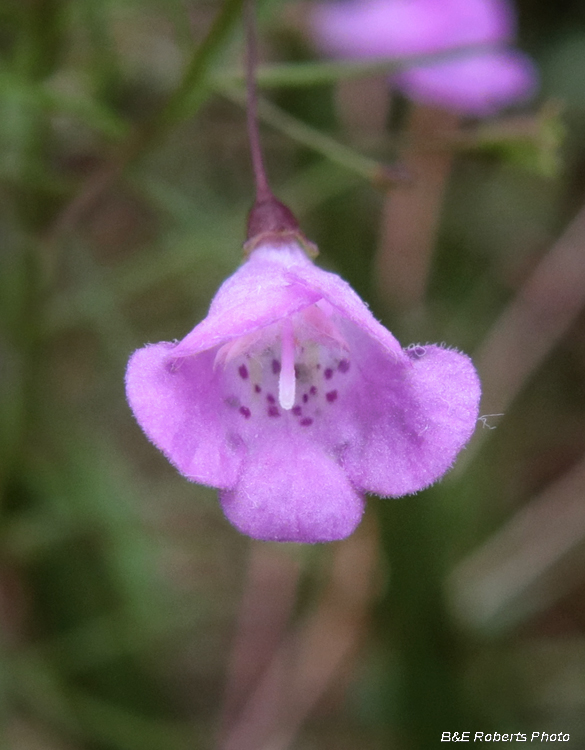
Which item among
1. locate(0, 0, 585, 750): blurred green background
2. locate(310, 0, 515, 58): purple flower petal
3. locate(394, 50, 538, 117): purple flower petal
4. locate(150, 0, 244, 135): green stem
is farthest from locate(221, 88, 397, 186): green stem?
locate(310, 0, 515, 58): purple flower petal

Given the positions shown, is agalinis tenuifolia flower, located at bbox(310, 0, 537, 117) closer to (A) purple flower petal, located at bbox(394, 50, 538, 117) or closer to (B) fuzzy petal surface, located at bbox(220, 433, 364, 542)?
(A) purple flower petal, located at bbox(394, 50, 538, 117)

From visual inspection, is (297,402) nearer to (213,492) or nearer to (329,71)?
(329,71)

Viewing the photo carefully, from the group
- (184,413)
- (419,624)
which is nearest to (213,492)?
(419,624)

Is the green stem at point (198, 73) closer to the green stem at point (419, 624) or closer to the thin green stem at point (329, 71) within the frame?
the thin green stem at point (329, 71)

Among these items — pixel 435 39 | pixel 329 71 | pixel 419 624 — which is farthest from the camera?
pixel 435 39

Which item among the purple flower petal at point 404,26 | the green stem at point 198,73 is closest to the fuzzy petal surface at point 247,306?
the green stem at point 198,73

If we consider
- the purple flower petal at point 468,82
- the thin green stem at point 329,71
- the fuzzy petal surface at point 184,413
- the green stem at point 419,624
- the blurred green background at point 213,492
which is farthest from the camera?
the purple flower petal at point 468,82
